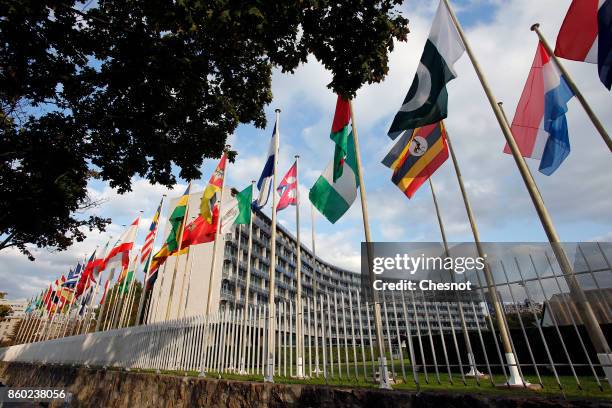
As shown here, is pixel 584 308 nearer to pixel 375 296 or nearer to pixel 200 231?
pixel 375 296

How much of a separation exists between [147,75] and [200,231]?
28.5ft

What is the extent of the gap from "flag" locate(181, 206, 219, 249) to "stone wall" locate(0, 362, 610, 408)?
5635 mm

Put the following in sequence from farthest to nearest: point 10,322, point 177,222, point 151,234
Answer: point 10,322 → point 151,234 → point 177,222

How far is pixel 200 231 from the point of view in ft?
48.5

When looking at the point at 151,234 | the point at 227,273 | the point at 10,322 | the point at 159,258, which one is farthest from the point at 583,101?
the point at 10,322

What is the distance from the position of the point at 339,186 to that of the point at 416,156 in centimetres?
239

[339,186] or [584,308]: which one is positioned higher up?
[339,186]

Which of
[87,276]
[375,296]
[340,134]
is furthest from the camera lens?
[87,276]

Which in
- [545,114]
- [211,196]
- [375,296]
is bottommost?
[375,296]

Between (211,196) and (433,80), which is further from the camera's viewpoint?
(211,196)

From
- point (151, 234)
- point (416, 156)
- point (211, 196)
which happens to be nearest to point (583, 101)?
point (416, 156)

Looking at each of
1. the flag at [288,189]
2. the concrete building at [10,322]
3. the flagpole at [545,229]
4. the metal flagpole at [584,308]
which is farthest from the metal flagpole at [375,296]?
the concrete building at [10,322]

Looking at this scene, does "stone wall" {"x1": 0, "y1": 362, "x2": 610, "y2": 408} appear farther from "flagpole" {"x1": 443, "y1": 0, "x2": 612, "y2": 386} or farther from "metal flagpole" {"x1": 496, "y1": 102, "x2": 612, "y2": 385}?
"metal flagpole" {"x1": 496, "y1": 102, "x2": 612, "y2": 385}

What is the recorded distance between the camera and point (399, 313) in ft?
17.9
